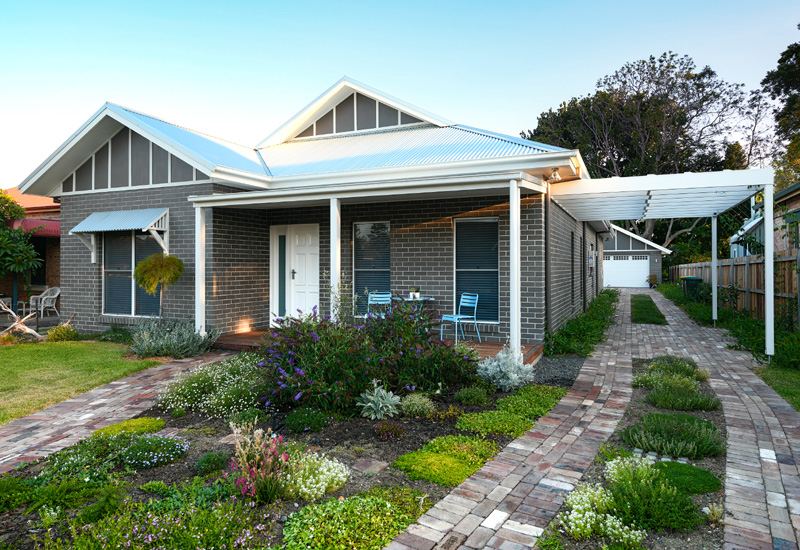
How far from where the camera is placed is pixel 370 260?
10195mm

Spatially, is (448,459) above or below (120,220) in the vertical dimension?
A: below

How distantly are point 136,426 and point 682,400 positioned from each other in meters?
5.94

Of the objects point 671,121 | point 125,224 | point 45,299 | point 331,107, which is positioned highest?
point 671,121

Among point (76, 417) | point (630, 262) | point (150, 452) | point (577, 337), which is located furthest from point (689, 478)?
point (630, 262)

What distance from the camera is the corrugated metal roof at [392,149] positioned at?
9820 mm

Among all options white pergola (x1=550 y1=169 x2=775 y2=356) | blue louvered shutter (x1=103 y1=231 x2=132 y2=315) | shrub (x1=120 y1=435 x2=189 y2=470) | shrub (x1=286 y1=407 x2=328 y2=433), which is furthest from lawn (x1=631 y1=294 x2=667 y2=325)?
blue louvered shutter (x1=103 y1=231 x2=132 y2=315)

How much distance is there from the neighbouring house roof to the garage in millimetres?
26749

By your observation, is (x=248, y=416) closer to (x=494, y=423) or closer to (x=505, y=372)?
(x=494, y=423)

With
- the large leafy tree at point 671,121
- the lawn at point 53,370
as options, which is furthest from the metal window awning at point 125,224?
the large leafy tree at point 671,121

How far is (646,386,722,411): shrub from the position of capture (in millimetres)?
5574

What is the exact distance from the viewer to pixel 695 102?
3369cm

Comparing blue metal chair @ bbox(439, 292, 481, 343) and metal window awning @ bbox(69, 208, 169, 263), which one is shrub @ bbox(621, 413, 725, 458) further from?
metal window awning @ bbox(69, 208, 169, 263)

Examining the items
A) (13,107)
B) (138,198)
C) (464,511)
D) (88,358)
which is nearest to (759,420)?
(464,511)

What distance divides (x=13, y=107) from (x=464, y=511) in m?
15.4
